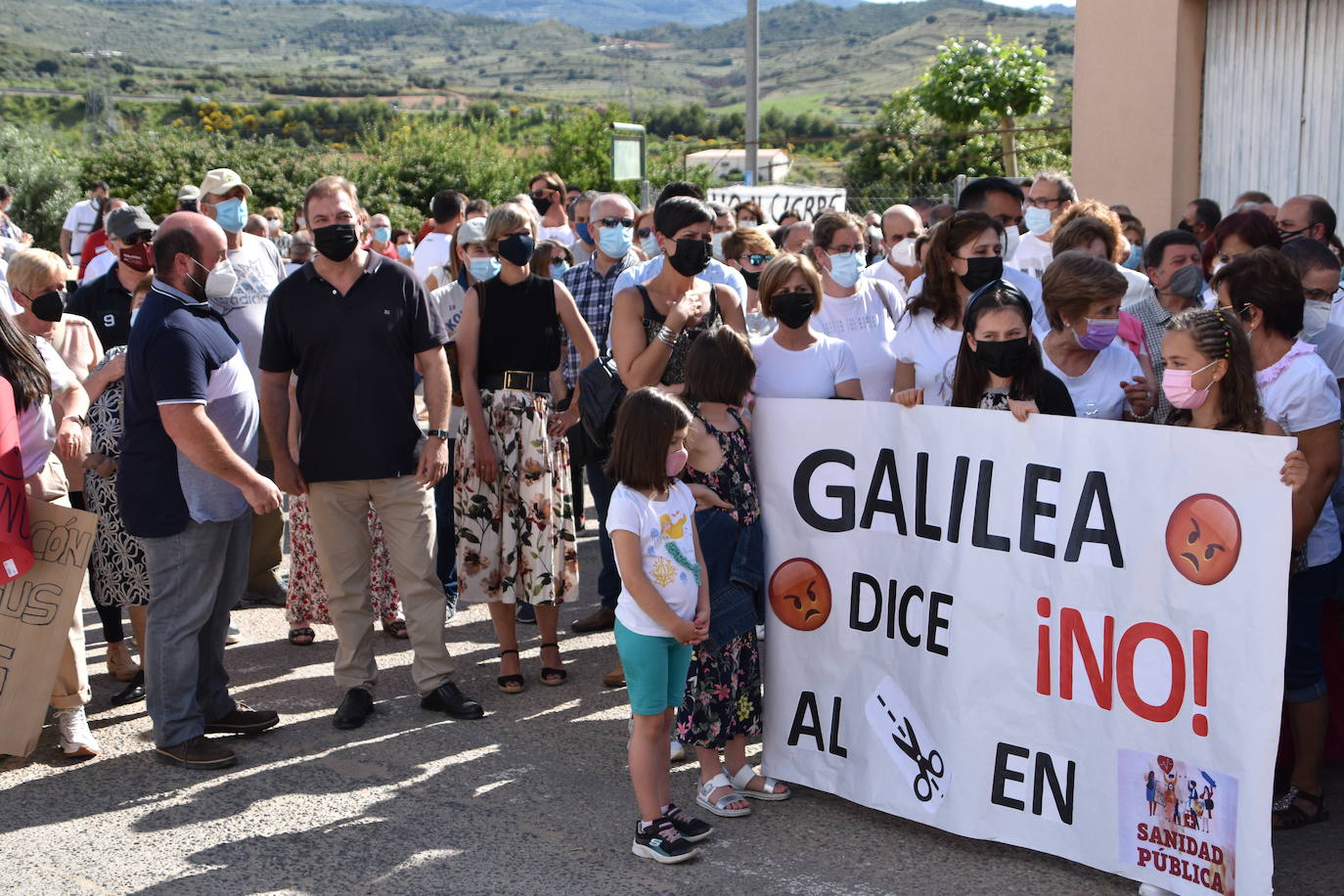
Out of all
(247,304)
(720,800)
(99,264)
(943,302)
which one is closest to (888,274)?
(943,302)

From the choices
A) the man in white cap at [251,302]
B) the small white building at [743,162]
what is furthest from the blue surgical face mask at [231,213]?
the small white building at [743,162]

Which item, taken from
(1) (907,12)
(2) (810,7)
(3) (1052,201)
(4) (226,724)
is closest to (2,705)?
(4) (226,724)

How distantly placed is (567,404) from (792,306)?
1.58m

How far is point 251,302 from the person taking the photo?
7086 mm

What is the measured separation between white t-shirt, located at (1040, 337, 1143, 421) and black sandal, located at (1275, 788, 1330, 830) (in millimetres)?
1390

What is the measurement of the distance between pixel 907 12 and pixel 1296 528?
7426 inches

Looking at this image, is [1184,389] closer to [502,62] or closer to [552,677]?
[552,677]

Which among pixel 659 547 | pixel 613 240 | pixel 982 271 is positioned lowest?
pixel 659 547

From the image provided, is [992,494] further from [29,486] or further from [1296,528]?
[29,486]

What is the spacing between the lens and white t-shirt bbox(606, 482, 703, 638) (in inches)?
166

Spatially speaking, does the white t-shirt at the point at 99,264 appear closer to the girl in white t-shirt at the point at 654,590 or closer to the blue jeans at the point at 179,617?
the blue jeans at the point at 179,617

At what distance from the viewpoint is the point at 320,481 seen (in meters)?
5.52

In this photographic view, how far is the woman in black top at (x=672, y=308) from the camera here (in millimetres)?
5207

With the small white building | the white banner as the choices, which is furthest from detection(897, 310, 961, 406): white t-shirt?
the small white building
